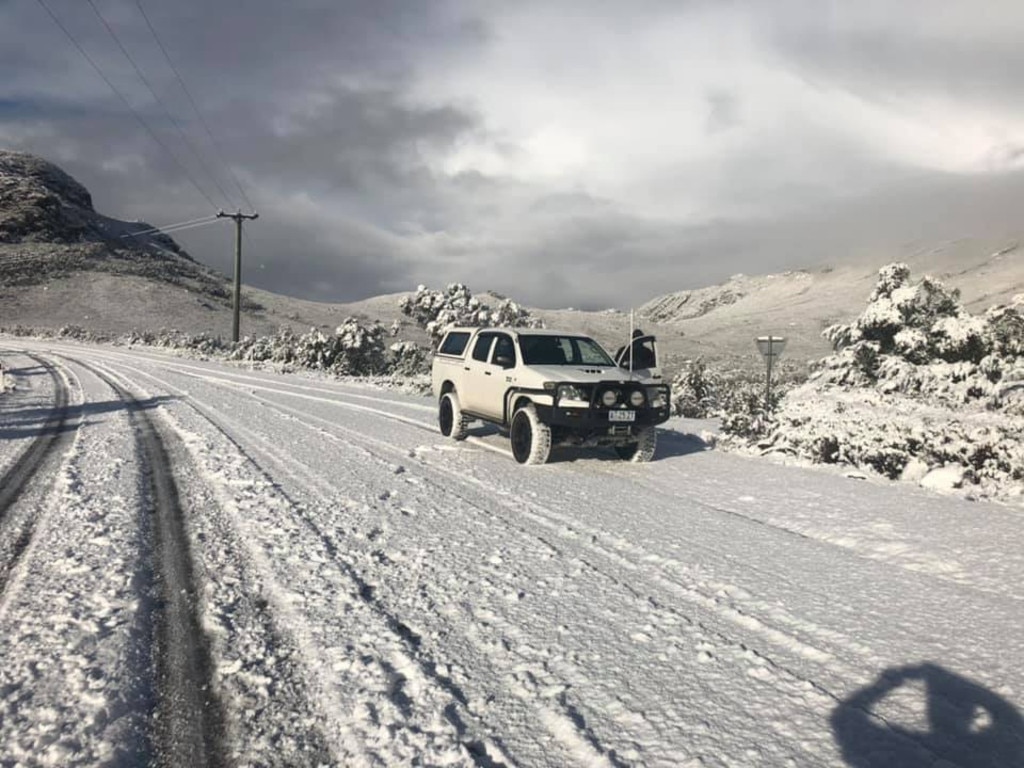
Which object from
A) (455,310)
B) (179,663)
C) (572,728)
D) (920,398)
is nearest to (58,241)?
(455,310)

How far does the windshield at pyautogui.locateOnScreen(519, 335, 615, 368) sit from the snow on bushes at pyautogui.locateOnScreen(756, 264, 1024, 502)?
2.98 meters

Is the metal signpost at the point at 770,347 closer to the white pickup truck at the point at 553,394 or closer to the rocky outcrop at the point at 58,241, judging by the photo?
the white pickup truck at the point at 553,394

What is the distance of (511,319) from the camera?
41.0 metres

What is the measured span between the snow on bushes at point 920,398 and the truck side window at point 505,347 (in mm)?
4203

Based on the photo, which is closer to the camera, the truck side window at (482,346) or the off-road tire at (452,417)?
the truck side window at (482,346)

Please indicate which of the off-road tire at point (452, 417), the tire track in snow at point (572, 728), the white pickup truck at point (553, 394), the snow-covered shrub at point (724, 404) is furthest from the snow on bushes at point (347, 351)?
the tire track in snow at point (572, 728)

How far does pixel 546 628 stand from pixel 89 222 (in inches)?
5959

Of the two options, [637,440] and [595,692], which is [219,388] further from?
[595,692]

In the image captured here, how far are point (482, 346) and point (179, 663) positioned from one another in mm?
7509

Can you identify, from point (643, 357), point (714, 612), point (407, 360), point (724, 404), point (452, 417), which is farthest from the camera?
point (407, 360)

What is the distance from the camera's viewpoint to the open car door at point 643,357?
9.09 metres

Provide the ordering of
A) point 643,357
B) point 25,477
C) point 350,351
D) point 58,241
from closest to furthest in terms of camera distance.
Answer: point 25,477
point 643,357
point 350,351
point 58,241

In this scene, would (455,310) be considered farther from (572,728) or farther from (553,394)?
(572,728)

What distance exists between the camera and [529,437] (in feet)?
27.2
